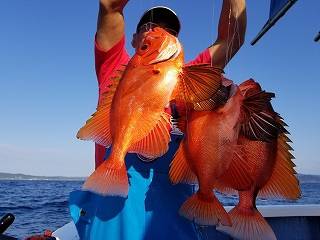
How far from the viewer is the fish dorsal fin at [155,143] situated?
1.73 m

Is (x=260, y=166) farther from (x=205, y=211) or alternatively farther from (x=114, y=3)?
(x=114, y=3)

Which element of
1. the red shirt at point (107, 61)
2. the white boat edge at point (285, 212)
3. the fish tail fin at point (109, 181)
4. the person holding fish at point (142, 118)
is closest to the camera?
the fish tail fin at point (109, 181)

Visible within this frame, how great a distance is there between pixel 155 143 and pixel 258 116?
0.52 meters

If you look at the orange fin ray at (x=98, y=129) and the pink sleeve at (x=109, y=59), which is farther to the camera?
the pink sleeve at (x=109, y=59)

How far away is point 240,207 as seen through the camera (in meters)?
1.81

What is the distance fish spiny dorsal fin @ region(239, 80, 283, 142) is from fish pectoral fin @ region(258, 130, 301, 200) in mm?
104

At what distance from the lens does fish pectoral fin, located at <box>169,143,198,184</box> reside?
1.85 metres

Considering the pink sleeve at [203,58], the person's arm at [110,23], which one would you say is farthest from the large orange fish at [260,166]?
the person's arm at [110,23]

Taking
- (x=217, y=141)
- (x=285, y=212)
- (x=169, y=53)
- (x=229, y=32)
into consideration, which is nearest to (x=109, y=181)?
(x=217, y=141)

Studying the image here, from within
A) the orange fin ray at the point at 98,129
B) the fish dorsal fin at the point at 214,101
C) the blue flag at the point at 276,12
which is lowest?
the orange fin ray at the point at 98,129

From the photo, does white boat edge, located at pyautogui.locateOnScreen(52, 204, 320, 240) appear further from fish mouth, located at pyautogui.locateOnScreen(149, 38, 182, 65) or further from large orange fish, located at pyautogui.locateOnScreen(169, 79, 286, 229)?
fish mouth, located at pyautogui.locateOnScreen(149, 38, 182, 65)

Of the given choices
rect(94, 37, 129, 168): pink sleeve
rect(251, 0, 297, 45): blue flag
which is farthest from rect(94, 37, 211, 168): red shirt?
rect(251, 0, 297, 45): blue flag

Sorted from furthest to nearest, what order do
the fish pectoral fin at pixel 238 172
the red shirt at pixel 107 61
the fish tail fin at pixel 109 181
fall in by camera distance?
the red shirt at pixel 107 61
the fish pectoral fin at pixel 238 172
the fish tail fin at pixel 109 181

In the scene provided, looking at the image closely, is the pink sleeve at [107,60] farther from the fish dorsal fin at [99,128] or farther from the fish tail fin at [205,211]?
the fish tail fin at [205,211]
